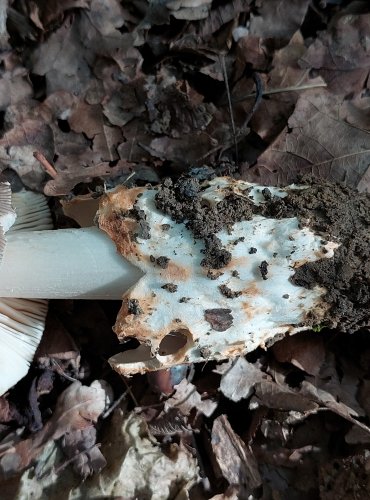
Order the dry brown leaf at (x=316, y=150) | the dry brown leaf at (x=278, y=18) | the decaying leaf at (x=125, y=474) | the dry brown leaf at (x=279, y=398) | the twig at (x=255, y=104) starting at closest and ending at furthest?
the decaying leaf at (x=125, y=474)
the dry brown leaf at (x=279, y=398)
the dry brown leaf at (x=316, y=150)
the twig at (x=255, y=104)
the dry brown leaf at (x=278, y=18)

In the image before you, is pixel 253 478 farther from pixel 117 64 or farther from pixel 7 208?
pixel 117 64

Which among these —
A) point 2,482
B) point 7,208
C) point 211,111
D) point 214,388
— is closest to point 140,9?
point 211,111

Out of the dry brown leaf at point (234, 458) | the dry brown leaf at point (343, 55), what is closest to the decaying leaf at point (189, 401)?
the dry brown leaf at point (234, 458)

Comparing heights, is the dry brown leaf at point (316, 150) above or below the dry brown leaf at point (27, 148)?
below

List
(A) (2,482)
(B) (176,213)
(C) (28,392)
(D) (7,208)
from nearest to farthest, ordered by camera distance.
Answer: (B) (176,213)
(D) (7,208)
(A) (2,482)
(C) (28,392)

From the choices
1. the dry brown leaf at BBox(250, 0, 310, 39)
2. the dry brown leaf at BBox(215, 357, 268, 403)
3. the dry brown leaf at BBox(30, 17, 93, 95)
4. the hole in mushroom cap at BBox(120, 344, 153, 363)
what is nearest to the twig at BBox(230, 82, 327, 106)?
the dry brown leaf at BBox(250, 0, 310, 39)

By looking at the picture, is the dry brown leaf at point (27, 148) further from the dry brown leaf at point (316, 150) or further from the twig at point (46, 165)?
the dry brown leaf at point (316, 150)
